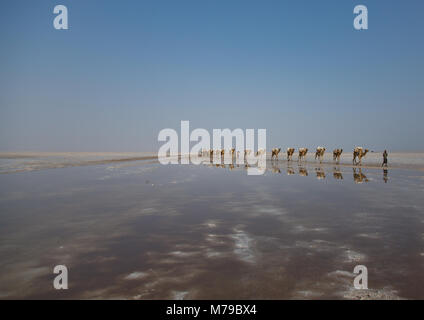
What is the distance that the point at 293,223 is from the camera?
23.4 ft

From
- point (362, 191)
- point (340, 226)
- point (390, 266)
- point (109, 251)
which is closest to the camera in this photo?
point (390, 266)

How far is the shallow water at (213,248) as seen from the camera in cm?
369

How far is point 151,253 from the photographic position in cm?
505

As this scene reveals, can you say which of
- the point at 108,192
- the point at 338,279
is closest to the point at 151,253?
the point at 338,279

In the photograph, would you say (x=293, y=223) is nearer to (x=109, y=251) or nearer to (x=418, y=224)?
(x=418, y=224)

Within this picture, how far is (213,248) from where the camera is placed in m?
5.33

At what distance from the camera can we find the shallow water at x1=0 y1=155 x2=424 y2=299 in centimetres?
369

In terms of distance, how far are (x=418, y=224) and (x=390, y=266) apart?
3.61 metres
